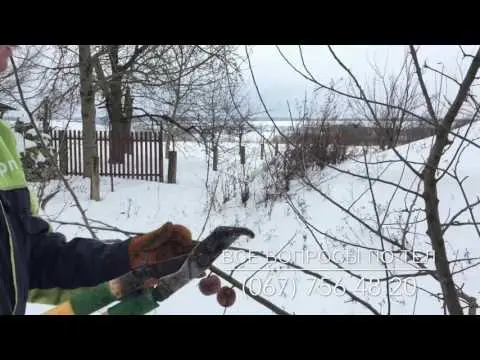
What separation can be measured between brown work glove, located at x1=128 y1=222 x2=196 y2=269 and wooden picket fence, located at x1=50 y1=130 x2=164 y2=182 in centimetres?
710

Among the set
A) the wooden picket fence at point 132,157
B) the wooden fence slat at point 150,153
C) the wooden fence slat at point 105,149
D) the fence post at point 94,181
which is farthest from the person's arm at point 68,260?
the wooden fence slat at point 105,149

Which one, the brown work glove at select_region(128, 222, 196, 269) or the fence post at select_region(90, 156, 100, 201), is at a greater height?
the brown work glove at select_region(128, 222, 196, 269)

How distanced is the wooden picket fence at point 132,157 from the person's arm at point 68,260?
7006 millimetres

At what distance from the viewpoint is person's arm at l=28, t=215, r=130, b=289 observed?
836 mm

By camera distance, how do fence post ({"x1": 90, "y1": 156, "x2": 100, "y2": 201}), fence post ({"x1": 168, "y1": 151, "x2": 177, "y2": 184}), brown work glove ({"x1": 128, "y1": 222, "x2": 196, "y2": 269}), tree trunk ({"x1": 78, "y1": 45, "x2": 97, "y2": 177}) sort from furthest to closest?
fence post ({"x1": 168, "y1": 151, "x2": 177, "y2": 184}) → tree trunk ({"x1": 78, "y1": 45, "x2": 97, "y2": 177}) → fence post ({"x1": 90, "y1": 156, "x2": 100, "y2": 201}) → brown work glove ({"x1": 128, "y1": 222, "x2": 196, "y2": 269})

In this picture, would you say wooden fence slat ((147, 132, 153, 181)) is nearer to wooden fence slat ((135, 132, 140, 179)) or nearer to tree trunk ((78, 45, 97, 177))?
wooden fence slat ((135, 132, 140, 179))

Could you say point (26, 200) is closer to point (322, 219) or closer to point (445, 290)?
point (445, 290)

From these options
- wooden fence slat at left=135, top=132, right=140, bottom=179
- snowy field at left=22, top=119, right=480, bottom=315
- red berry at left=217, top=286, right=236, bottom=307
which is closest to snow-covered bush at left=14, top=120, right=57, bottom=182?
snowy field at left=22, top=119, right=480, bottom=315

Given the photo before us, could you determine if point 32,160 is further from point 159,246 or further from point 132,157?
point 159,246

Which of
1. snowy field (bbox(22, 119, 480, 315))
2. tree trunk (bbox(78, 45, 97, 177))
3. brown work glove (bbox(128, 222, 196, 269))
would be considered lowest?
snowy field (bbox(22, 119, 480, 315))

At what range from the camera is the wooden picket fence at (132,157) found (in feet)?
25.8

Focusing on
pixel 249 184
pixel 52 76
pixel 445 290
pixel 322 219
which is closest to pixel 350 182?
pixel 322 219
